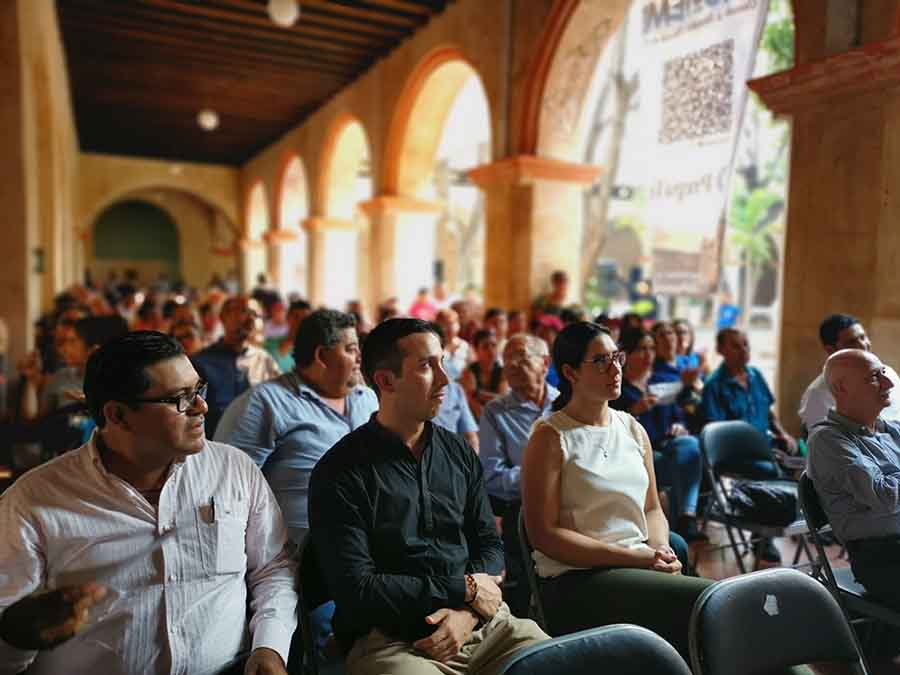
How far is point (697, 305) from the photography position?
2738cm

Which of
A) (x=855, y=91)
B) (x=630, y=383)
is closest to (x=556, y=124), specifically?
(x=855, y=91)

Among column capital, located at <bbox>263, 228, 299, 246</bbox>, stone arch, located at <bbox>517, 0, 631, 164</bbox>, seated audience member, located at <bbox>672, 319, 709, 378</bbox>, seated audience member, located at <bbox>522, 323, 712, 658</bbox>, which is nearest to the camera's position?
seated audience member, located at <bbox>522, 323, 712, 658</bbox>

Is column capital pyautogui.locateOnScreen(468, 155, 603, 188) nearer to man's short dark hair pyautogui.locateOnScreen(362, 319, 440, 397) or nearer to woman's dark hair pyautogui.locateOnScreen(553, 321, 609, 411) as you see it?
woman's dark hair pyautogui.locateOnScreen(553, 321, 609, 411)

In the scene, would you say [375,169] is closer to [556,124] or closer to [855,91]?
[556,124]

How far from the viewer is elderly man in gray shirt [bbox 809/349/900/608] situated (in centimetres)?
255

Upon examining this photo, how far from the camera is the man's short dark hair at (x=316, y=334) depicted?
2.81 metres

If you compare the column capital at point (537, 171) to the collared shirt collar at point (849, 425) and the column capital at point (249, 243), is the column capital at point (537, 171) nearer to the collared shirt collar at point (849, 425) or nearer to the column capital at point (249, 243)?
the collared shirt collar at point (849, 425)

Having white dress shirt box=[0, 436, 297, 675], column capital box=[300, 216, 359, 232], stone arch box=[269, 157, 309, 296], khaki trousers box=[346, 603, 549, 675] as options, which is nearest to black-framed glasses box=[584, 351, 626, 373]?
khaki trousers box=[346, 603, 549, 675]

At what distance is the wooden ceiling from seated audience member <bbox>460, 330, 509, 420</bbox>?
6.07 metres

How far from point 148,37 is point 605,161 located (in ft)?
49.8

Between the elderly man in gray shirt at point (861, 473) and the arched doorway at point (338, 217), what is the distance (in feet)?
37.1

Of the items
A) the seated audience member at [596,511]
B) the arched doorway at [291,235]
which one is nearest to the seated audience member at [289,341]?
the seated audience member at [596,511]

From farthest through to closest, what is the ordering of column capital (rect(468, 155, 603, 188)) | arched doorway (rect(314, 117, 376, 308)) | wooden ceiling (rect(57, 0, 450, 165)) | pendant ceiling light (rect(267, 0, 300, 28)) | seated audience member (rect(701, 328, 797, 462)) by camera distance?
arched doorway (rect(314, 117, 376, 308)) → wooden ceiling (rect(57, 0, 450, 165)) → column capital (rect(468, 155, 603, 188)) → pendant ceiling light (rect(267, 0, 300, 28)) → seated audience member (rect(701, 328, 797, 462))

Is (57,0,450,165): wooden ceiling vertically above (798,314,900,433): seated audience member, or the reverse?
(57,0,450,165): wooden ceiling
